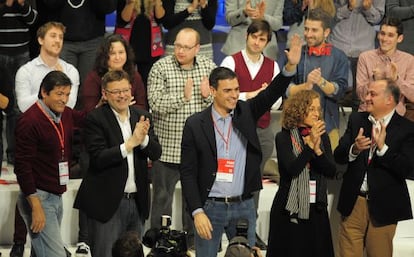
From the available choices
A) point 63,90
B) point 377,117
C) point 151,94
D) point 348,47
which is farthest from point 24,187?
point 348,47

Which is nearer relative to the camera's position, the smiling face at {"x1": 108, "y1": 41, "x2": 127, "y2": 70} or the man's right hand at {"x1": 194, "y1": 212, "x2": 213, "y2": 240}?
the man's right hand at {"x1": 194, "y1": 212, "x2": 213, "y2": 240}

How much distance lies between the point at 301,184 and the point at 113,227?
114 centimetres

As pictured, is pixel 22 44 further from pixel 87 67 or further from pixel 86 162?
pixel 86 162

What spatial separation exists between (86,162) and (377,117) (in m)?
2.09

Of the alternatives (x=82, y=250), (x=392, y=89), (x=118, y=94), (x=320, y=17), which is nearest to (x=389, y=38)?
(x=320, y=17)

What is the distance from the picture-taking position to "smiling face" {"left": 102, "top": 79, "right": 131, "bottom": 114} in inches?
212

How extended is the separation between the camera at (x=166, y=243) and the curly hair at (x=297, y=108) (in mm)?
1491

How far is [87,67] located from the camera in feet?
23.4

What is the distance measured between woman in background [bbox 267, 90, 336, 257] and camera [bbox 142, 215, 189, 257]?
144 centimetres

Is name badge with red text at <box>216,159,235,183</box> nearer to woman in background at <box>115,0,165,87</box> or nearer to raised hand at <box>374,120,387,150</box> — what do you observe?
raised hand at <box>374,120,387,150</box>

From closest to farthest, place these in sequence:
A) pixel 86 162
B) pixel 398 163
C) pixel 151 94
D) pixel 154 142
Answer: pixel 154 142, pixel 398 163, pixel 151 94, pixel 86 162

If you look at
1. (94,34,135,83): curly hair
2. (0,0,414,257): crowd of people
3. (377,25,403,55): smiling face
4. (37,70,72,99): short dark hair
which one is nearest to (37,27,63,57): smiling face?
(0,0,414,257): crowd of people

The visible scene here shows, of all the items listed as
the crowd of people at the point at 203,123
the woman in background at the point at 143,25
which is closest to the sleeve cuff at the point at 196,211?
the crowd of people at the point at 203,123

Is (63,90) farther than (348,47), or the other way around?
(348,47)
